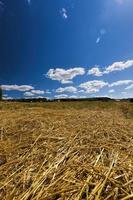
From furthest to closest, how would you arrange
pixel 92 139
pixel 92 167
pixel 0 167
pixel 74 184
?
1. pixel 92 139
2. pixel 0 167
3. pixel 92 167
4. pixel 74 184

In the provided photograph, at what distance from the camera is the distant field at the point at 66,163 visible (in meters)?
2.25

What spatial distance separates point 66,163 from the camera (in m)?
2.79

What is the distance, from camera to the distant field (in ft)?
7.39

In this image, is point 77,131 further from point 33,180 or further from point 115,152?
point 33,180

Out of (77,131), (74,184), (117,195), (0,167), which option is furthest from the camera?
(77,131)

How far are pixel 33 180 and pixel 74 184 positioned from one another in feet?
1.18

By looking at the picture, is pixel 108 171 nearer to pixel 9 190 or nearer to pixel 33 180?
pixel 33 180

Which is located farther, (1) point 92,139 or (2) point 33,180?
(1) point 92,139

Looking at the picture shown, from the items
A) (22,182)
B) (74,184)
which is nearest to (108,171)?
Answer: (74,184)

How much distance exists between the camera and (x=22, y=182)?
2.48 m

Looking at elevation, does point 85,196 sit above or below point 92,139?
below

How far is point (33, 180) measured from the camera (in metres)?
2.48

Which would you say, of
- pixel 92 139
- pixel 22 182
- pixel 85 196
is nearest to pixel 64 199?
pixel 85 196

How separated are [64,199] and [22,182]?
1.55ft
